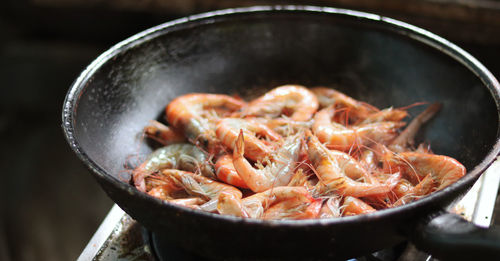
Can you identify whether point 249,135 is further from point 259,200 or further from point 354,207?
point 354,207

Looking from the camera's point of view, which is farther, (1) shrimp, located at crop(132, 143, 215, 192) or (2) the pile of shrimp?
(1) shrimp, located at crop(132, 143, 215, 192)

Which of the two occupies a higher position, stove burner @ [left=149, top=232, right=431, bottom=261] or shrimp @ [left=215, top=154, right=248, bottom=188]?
shrimp @ [left=215, top=154, right=248, bottom=188]

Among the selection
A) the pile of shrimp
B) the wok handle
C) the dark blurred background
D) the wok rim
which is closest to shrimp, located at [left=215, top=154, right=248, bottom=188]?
the pile of shrimp

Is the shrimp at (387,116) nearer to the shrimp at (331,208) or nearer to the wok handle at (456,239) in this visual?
the shrimp at (331,208)

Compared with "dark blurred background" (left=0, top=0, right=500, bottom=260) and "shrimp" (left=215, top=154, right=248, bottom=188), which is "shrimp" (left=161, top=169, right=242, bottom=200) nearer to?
"shrimp" (left=215, top=154, right=248, bottom=188)

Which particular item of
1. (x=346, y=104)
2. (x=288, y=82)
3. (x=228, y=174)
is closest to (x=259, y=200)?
(x=228, y=174)

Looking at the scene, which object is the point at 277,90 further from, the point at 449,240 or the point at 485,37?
the point at 485,37

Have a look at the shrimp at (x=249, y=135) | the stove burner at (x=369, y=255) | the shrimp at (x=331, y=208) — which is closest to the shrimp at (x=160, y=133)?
the shrimp at (x=249, y=135)
